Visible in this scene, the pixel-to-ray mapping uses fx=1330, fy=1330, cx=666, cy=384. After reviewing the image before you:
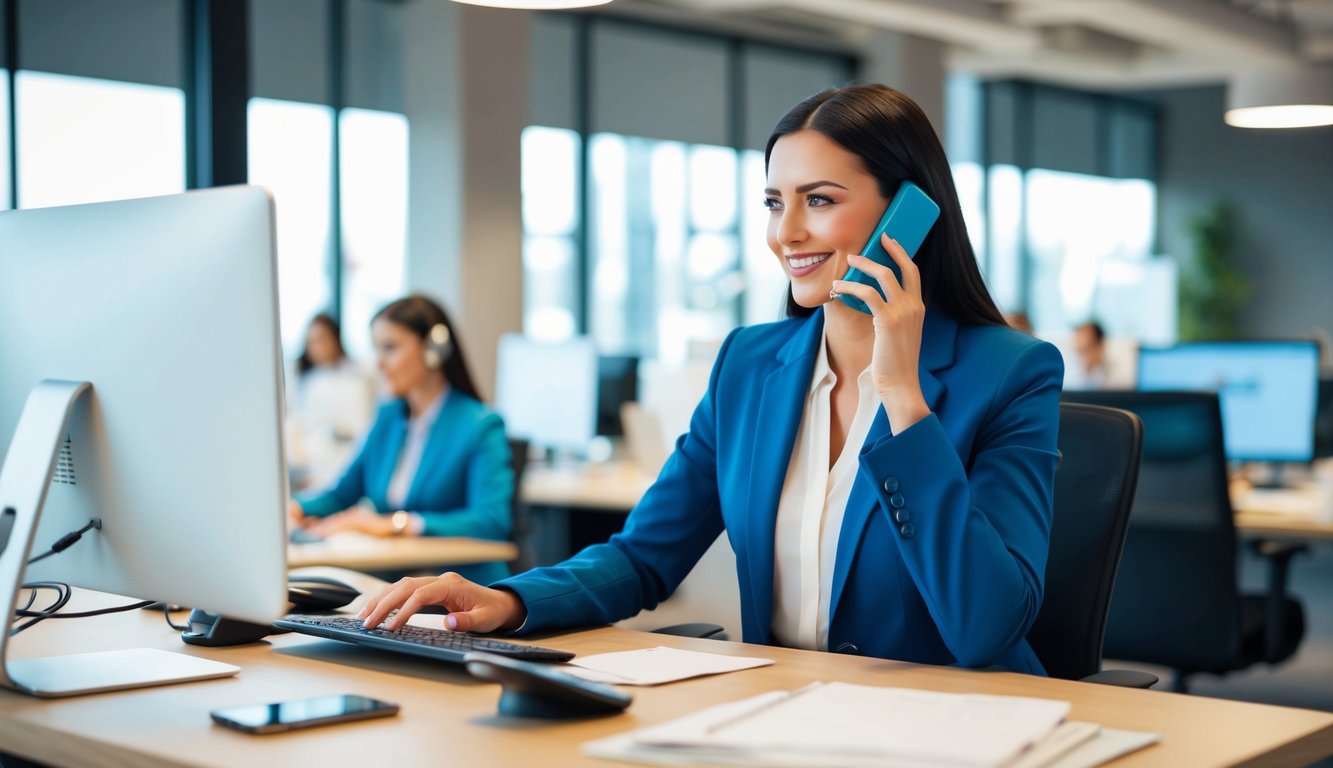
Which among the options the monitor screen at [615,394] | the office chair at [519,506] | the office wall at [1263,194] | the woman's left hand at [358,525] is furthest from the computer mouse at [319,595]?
the office wall at [1263,194]

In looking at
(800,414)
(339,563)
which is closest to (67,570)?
(800,414)

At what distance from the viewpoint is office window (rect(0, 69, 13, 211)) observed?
635 centimetres

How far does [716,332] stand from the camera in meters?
10.6

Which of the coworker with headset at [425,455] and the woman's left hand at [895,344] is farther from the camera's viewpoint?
the coworker with headset at [425,455]

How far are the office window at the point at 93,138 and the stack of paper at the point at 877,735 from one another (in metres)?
5.93

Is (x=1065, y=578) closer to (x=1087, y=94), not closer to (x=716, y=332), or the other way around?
(x=716, y=332)

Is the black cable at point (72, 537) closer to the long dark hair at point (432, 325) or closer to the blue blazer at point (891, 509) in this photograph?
the blue blazer at point (891, 509)

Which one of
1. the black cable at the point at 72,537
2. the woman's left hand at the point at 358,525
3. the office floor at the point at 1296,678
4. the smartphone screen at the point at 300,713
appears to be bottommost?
the office floor at the point at 1296,678

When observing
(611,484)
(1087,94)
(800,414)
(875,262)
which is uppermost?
(1087,94)

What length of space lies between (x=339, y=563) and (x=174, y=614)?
1.29 metres

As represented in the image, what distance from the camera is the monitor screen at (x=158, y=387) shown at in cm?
130

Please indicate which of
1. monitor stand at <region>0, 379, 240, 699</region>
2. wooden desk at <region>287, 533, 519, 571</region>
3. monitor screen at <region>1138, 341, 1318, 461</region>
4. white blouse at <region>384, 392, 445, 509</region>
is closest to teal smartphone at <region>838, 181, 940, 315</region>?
monitor stand at <region>0, 379, 240, 699</region>

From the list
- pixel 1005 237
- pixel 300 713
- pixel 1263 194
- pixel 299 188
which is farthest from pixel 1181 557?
pixel 1263 194

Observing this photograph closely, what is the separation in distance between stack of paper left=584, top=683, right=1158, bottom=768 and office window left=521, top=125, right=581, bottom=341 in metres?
7.94
